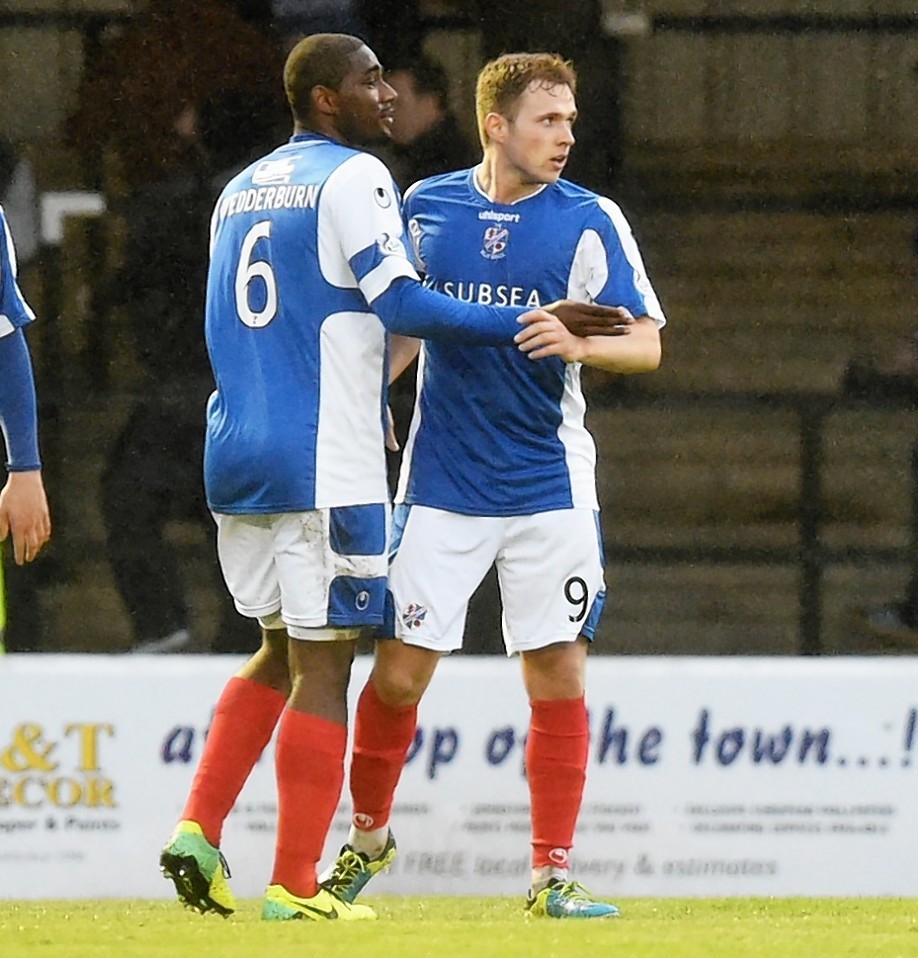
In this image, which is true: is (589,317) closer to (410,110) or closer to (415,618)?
(415,618)

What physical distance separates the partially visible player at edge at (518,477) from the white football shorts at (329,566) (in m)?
0.37

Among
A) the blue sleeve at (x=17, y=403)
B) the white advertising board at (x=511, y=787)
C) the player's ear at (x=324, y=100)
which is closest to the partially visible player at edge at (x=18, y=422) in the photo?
the blue sleeve at (x=17, y=403)

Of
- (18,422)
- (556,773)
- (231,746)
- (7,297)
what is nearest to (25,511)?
(18,422)

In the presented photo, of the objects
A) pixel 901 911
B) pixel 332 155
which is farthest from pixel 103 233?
pixel 901 911

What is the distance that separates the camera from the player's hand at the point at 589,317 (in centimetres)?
465

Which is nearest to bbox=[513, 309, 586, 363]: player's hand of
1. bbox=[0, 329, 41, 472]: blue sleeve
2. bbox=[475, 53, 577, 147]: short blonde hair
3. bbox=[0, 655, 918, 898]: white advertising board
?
bbox=[475, 53, 577, 147]: short blonde hair

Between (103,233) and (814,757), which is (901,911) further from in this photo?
(103,233)

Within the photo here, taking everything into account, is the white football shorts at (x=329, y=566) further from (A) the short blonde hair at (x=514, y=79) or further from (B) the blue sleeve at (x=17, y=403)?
(A) the short blonde hair at (x=514, y=79)

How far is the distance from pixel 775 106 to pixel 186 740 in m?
2.33

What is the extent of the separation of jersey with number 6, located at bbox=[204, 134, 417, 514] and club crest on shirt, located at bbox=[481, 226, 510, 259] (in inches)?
15.0

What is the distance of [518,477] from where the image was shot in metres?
5.01

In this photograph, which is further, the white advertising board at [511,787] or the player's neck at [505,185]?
the white advertising board at [511,787]

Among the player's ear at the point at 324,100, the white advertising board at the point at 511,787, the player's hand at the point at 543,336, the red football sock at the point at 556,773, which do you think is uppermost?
the player's ear at the point at 324,100

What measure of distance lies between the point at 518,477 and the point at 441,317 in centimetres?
60
